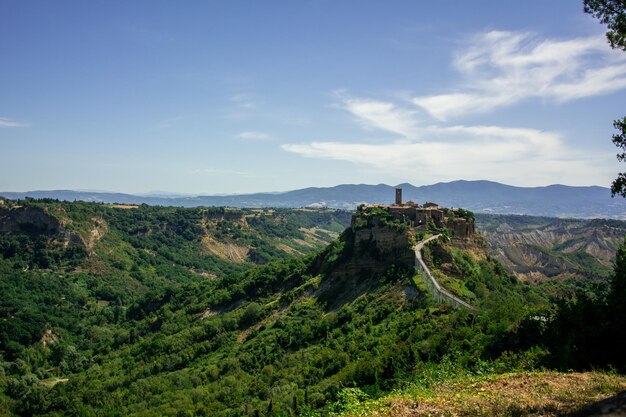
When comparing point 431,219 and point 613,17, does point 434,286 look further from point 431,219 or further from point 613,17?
point 613,17

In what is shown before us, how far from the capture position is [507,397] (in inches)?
632

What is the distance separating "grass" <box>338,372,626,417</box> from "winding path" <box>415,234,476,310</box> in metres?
21.4

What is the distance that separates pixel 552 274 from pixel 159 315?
338 ft

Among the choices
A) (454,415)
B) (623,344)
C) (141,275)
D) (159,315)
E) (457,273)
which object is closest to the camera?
(454,415)

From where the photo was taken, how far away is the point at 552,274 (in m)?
128

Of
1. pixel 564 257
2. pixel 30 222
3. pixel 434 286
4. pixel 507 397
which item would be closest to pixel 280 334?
pixel 434 286

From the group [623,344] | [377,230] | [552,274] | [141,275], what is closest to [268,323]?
[377,230]

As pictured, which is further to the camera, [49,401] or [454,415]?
[49,401]

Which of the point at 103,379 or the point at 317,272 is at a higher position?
the point at 317,272

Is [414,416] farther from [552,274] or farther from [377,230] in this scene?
[552,274]

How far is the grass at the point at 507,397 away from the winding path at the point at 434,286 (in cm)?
2138

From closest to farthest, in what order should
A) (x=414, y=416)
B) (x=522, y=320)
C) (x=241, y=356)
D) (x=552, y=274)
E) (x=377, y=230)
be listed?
(x=414, y=416)
(x=522, y=320)
(x=241, y=356)
(x=377, y=230)
(x=552, y=274)

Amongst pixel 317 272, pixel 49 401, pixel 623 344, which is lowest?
pixel 49 401

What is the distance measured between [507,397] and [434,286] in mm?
30897
